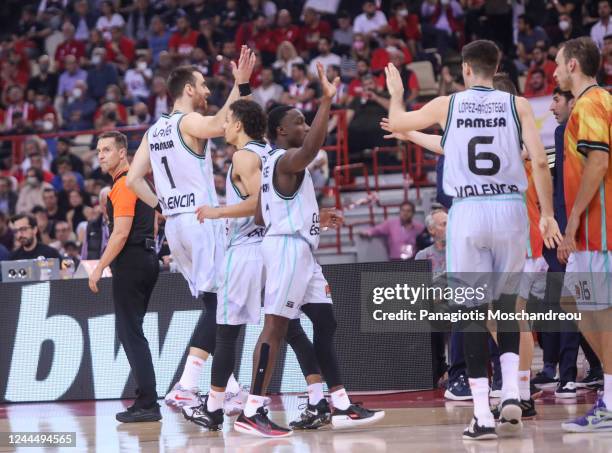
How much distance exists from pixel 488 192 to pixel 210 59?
14.7m

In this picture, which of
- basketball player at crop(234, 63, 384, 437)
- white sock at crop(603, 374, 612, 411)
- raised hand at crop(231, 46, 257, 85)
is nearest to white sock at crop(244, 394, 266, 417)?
basketball player at crop(234, 63, 384, 437)

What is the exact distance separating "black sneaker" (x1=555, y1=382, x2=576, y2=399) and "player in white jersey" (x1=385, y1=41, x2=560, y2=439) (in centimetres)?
213

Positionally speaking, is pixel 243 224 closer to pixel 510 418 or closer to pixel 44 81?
pixel 510 418

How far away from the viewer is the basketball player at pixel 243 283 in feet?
23.5

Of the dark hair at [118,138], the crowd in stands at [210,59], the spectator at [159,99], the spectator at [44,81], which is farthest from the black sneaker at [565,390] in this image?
the spectator at [44,81]

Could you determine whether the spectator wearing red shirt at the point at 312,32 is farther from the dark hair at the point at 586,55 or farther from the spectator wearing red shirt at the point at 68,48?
the dark hair at the point at 586,55

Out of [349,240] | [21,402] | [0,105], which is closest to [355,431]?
[21,402]

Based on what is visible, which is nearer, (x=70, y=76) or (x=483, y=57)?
(x=483, y=57)

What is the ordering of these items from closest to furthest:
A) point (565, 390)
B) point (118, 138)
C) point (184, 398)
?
point (184, 398) → point (118, 138) → point (565, 390)

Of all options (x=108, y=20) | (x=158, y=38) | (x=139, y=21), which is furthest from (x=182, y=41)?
(x=108, y=20)

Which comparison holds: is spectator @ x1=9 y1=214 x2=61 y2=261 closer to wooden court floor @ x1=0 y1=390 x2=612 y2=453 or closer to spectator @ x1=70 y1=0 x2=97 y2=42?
wooden court floor @ x1=0 y1=390 x2=612 y2=453

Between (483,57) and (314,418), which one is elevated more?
(483,57)

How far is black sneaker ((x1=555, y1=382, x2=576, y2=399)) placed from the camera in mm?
8375

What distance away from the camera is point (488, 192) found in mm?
6367
